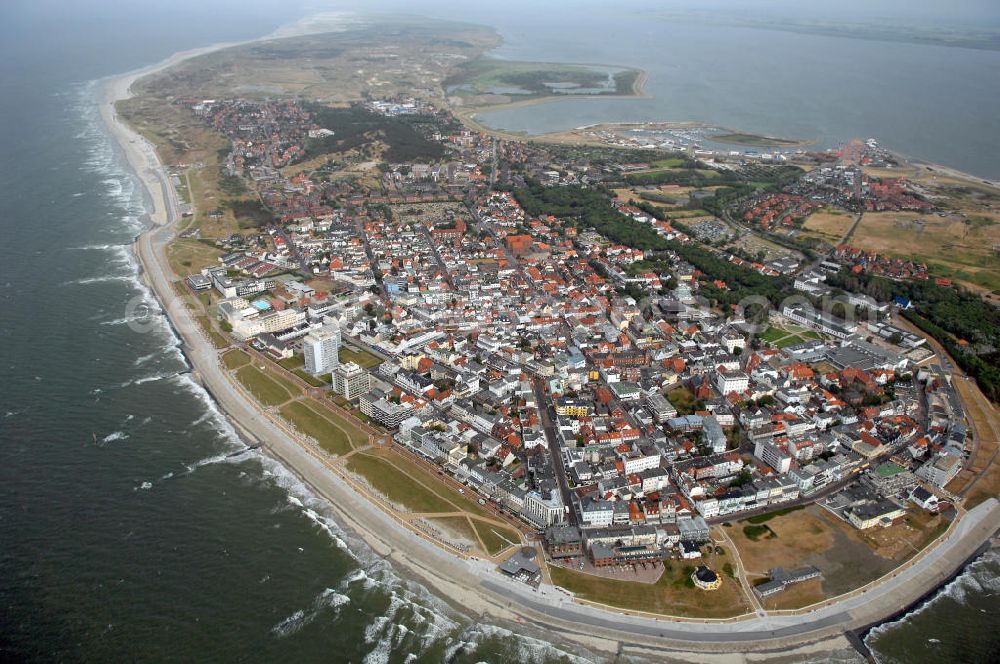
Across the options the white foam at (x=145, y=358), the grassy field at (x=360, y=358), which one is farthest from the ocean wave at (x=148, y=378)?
the grassy field at (x=360, y=358)

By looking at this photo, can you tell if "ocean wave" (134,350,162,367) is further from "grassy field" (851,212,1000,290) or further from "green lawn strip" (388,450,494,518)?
"grassy field" (851,212,1000,290)

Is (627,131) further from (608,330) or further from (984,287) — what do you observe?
(608,330)

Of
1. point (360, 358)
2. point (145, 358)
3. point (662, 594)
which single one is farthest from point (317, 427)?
point (662, 594)

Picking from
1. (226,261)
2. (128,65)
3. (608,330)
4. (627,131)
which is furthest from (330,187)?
(128,65)

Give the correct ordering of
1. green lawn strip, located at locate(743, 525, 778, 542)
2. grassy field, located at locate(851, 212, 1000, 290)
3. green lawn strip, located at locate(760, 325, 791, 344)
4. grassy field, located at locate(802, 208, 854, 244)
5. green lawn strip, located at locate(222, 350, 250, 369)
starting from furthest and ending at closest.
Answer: grassy field, located at locate(802, 208, 854, 244), grassy field, located at locate(851, 212, 1000, 290), green lawn strip, located at locate(760, 325, 791, 344), green lawn strip, located at locate(222, 350, 250, 369), green lawn strip, located at locate(743, 525, 778, 542)

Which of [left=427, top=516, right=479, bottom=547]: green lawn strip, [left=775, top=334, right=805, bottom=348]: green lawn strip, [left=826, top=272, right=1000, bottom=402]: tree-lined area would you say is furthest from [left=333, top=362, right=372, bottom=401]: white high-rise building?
[left=826, top=272, right=1000, bottom=402]: tree-lined area

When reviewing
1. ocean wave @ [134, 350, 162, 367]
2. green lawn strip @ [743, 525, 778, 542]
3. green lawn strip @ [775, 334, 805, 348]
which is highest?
green lawn strip @ [743, 525, 778, 542]

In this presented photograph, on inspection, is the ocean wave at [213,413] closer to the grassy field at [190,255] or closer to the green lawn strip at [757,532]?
the grassy field at [190,255]
